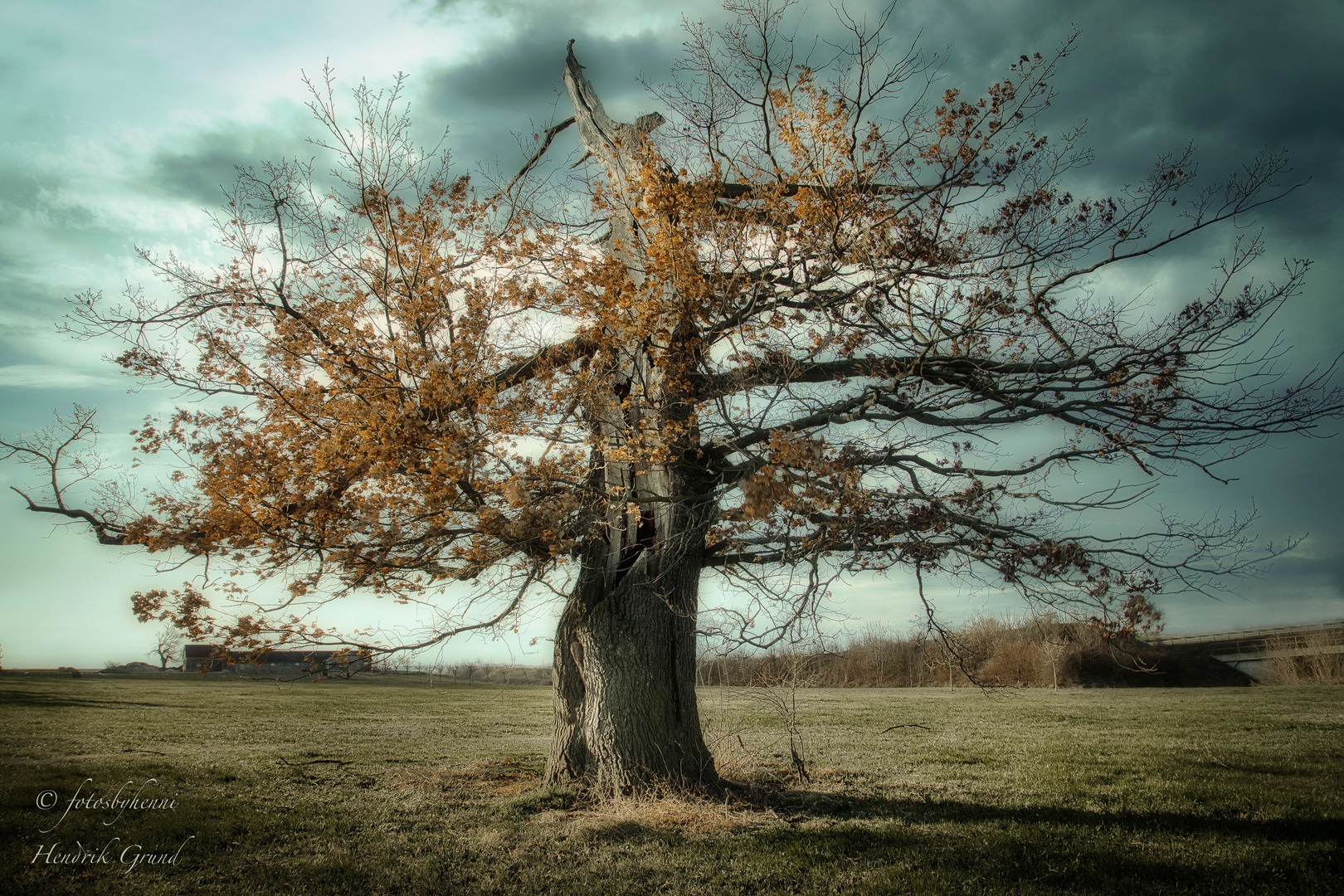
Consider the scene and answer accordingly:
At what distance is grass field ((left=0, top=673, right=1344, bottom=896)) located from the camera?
5289mm

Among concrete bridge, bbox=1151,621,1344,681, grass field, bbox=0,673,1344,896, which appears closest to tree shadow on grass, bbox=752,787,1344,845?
grass field, bbox=0,673,1344,896

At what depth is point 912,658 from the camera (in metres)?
29.3

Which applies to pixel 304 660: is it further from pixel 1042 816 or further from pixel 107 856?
pixel 1042 816

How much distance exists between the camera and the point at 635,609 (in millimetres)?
8180

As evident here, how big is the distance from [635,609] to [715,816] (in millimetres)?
2427

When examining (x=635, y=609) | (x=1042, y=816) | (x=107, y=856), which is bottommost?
(x=1042, y=816)

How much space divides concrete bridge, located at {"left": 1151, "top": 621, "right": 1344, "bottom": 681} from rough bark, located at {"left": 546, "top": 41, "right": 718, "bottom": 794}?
2294cm

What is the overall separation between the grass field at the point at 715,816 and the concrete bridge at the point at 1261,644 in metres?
14.5

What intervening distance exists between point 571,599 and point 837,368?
4.54 metres

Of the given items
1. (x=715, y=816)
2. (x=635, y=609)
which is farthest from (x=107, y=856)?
(x=715, y=816)

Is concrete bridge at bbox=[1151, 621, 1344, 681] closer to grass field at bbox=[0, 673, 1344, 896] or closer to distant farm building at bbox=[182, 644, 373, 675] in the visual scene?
grass field at bbox=[0, 673, 1344, 896]

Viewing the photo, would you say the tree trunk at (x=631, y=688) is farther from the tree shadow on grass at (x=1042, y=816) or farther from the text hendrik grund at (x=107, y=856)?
the text hendrik grund at (x=107, y=856)

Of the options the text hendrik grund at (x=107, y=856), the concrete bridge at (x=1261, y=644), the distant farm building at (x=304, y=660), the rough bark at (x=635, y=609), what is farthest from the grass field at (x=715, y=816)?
the concrete bridge at (x=1261, y=644)

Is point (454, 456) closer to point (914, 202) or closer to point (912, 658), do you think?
point (914, 202)
